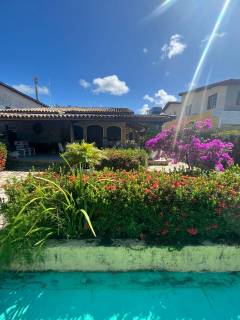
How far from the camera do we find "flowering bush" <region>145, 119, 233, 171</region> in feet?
15.2

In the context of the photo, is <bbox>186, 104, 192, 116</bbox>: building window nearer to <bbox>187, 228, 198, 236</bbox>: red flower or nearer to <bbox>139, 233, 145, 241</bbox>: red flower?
<bbox>187, 228, 198, 236</bbox>: red flower

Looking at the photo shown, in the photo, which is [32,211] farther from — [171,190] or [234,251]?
[234,251]

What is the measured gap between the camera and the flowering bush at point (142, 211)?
282 centimetres

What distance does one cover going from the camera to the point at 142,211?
9.34 feet

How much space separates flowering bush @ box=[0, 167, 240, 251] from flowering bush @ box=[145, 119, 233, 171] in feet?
5.72

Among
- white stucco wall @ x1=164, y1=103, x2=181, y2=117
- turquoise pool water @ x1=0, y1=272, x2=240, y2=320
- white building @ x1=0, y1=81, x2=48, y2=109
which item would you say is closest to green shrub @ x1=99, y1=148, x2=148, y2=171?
turquoise pool water @ x1=0, y1=272, x2=240, y2=320

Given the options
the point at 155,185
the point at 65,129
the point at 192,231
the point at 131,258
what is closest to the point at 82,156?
the point at 155,185

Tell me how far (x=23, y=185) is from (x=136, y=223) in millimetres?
2093

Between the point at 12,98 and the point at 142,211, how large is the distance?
22.3 meters

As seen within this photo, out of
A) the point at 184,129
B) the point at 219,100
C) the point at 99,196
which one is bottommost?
the point at 99,196

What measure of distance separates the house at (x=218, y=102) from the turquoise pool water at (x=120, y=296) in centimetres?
1815

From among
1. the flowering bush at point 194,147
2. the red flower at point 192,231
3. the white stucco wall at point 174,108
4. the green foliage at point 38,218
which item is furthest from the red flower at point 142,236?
the white stucco wall at point 174,108

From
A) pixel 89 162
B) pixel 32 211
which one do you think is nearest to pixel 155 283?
pixel 32 211

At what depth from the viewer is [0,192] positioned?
20.6 ft
